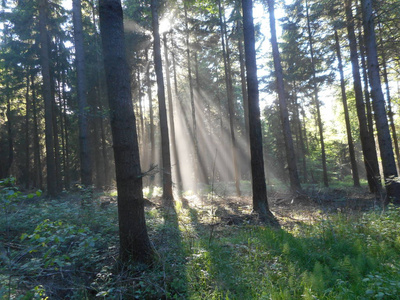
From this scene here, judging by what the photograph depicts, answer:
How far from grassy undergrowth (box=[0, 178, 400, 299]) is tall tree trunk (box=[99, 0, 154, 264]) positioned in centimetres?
39

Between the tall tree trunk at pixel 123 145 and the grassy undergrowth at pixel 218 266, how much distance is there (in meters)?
0.39

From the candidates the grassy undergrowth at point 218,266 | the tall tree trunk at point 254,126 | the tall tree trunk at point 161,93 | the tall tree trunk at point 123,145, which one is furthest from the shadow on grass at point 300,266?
the tall tree trunk at point 161,93

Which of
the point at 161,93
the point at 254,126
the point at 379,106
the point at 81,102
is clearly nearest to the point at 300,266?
the point at 254,126

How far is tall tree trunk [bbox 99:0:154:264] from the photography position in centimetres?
429

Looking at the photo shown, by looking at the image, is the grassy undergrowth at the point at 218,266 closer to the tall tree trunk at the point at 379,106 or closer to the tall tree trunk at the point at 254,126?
the tall tree trunk at the point at 254,126

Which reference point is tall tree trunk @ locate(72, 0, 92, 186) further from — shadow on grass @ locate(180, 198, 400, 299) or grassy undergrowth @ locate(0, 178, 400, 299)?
shadow on grass @ locate(180, 198, 400, 299)

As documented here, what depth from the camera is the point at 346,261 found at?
12.6 feet

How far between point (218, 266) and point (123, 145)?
2.75m

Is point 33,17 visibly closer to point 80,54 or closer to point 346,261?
point 80,54

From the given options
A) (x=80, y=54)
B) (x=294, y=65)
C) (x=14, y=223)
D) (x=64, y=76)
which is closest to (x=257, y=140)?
(x=14, y=223)

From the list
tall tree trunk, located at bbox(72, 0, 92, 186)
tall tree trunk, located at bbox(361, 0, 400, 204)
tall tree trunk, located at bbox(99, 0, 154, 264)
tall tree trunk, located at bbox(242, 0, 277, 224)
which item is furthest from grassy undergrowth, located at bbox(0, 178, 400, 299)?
tall tree trunk, located at bbox(72, 0, 92, 186)

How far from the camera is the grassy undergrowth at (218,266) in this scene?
10.6 feet

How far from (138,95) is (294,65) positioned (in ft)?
45.8

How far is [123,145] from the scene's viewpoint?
431 cm
